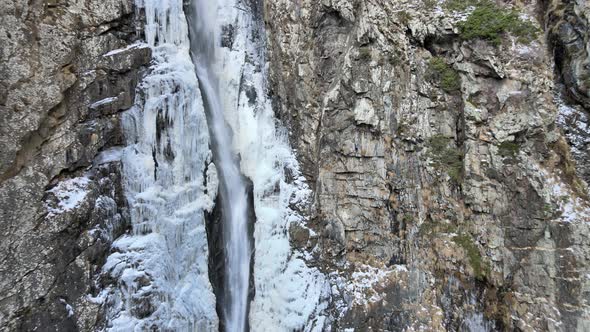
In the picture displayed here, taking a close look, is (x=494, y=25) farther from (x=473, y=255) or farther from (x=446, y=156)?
(x=473, y=255)

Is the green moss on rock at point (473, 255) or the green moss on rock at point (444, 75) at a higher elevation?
the green moss on rock at point (444, 75)

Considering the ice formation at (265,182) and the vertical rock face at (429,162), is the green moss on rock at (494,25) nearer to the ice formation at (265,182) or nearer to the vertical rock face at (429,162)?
the vertical rock face at (429,162)

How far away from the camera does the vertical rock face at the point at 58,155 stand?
6102mm

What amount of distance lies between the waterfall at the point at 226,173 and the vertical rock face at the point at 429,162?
1.60m

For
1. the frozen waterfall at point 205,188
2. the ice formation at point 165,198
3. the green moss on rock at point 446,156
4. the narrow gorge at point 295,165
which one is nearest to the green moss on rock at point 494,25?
the narrow gorge at point 295,165

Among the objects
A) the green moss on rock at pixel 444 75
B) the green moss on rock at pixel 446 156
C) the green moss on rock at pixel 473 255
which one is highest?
the green moss on rock at pixel 444 75

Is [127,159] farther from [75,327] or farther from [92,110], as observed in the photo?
[75,327]

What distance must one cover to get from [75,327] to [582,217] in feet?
33.7

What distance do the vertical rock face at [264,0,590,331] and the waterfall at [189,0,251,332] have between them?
5.26ft

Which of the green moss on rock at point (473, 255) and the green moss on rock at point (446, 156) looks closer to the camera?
the green moss on rock at point (473, 255)

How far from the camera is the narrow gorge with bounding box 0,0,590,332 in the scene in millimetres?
6578

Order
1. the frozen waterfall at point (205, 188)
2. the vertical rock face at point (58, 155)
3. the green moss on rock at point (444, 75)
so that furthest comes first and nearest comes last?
the green moss on rock at point (444, 75) → the frozen waterfall at point (205, 188) → the vertical rock face at point (58, 155)

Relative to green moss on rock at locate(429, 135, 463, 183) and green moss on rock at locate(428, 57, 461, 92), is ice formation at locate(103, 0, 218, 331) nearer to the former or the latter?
green moss on rock at locate(429, 135, 463, 183)

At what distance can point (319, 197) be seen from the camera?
8.64 metres
